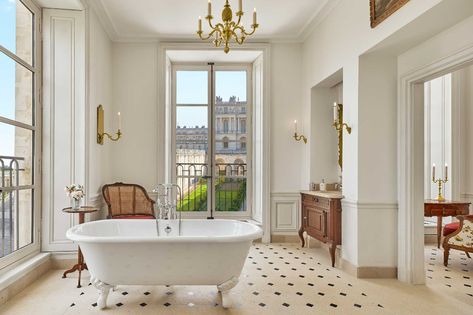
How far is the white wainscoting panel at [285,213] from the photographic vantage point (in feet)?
16.0

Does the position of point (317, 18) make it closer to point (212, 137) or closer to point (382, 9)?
point (382, 9)

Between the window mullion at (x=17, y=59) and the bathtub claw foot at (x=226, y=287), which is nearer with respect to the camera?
the bathtub claw foot at (x=226, y=287)

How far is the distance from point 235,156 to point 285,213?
1.14 meters

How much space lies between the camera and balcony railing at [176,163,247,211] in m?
5.20

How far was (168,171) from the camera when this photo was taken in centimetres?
507

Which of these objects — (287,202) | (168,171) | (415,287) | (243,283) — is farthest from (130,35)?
(415,287)

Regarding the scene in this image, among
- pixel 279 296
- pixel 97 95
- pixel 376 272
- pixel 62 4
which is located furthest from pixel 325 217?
pixel 62 4

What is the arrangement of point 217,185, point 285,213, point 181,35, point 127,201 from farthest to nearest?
point 217,185, point 285,213, point 181,35, point 127,201

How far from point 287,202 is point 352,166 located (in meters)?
1.56

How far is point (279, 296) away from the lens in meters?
2.92

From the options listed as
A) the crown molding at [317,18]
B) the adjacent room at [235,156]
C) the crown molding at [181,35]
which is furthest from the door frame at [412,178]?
the crown molding at [181,35]

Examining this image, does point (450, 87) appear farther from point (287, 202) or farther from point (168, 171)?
point (168, 171)

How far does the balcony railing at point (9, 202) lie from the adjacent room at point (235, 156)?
2cm

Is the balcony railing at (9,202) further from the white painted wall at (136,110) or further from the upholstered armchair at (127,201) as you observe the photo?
the white painted wall at (136,110)
